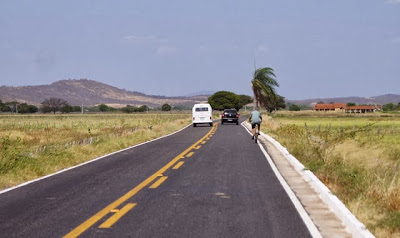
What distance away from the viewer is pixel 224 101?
147 m

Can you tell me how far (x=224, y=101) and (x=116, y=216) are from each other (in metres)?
140

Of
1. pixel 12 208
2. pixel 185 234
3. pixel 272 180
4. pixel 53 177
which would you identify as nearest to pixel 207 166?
pixel 272 180

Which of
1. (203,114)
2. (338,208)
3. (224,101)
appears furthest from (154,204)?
(224,101)

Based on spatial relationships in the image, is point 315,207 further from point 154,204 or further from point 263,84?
point 263,84

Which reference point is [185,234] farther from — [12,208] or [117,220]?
[12,208]

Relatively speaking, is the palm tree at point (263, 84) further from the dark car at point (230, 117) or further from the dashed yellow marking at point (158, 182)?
the dashed yellow marking at point (158, 182)

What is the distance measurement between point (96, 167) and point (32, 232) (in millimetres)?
7362

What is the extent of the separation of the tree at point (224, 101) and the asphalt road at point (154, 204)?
133 m

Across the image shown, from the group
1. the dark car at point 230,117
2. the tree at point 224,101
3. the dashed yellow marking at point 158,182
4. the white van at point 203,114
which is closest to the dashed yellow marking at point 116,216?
the dashed yellow marking at point 158,182

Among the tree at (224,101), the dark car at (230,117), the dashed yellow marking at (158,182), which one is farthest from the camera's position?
the tree at (224,101)

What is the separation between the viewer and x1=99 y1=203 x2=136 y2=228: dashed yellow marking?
6587 millimetres

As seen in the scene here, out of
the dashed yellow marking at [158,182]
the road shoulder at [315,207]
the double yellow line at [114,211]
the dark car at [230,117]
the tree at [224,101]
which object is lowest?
the road shoulder at [315,207]

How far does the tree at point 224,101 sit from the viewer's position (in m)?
147

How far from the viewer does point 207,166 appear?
13539mm
